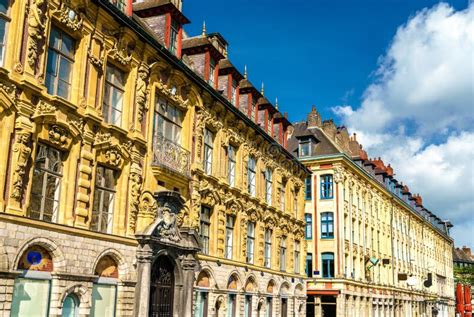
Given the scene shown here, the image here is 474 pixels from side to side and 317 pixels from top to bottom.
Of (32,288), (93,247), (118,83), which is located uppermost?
(118,83)

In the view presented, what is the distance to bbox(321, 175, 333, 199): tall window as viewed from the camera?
1702 inches

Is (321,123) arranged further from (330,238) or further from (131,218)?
(131,218)

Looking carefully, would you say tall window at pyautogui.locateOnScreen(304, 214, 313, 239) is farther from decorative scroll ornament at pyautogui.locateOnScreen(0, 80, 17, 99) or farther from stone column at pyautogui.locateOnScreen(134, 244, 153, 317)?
decorative scroll ornament at pyautogui.locateOnScreen(0, 80, 17, 99)

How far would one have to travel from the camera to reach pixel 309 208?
4400cm

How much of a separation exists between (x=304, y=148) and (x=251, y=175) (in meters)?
17.9

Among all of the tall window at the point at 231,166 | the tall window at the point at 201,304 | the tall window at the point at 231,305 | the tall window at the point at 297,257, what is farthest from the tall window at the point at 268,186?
the tall window at the point at 201,304

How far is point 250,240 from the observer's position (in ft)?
89.5

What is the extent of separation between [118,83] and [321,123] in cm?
3296

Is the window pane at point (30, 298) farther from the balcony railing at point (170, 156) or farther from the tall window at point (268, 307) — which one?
the tall window at point (268, 307)

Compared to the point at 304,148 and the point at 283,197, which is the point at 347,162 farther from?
the point at 283,197

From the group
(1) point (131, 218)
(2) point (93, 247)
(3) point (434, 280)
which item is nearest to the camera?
(2) point (93, 247)

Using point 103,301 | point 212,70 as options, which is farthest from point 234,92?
point 103,301

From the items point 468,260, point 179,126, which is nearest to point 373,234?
point 179,126

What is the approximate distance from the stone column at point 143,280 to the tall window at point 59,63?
5611 mm
